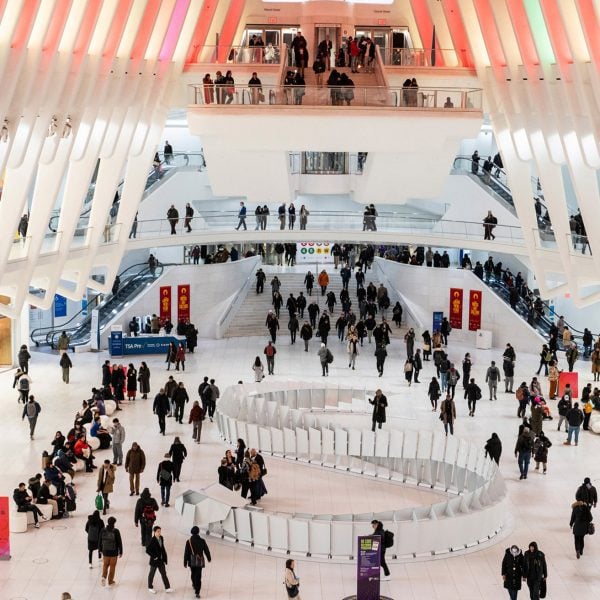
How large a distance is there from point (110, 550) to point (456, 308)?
25397 millimetres

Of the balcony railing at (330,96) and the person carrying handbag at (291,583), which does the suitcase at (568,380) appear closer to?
the balcony railing at (330,96)

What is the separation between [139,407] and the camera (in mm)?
30750

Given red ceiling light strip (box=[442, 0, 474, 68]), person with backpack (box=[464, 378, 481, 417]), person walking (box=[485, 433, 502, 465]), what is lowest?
person walking (box=[485, 433, 502, 465])

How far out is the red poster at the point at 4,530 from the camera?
18938mm

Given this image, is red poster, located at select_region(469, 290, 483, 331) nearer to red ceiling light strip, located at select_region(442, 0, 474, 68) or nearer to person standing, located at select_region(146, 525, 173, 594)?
red ceiling light strip, located at select_region(442, 0, 474, 68)

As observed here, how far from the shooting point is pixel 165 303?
41.3 meters

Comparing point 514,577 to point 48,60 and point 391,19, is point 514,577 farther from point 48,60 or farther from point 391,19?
point 391,19

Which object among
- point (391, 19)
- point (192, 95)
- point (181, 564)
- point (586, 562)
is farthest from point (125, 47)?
point (586, 562)

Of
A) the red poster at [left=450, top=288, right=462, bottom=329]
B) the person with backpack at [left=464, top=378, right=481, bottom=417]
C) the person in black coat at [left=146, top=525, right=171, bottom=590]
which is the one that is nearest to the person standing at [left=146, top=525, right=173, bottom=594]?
the person in black coat at [left=146, top=525, right=171, bottom=590]

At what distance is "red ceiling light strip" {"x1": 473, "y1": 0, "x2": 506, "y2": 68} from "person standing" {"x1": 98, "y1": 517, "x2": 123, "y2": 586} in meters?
18.7

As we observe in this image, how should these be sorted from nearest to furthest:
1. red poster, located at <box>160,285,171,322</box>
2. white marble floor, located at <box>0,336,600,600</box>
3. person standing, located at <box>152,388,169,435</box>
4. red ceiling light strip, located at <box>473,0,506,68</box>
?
white marble floor, located at <box>0,336,600,600</box> → person standing, located at <box>152,388,169,435</box> → red ceiling light strip, located at <box>473,0,506,68</box> → red poster, located at <box>160,285,171,322</box>

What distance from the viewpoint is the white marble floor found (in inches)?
734

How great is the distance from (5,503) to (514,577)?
814cm

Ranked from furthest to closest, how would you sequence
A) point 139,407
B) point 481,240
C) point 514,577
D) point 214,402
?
1. point 481,240
2. point 139,407
3. point 214,402
4. point 514,577
